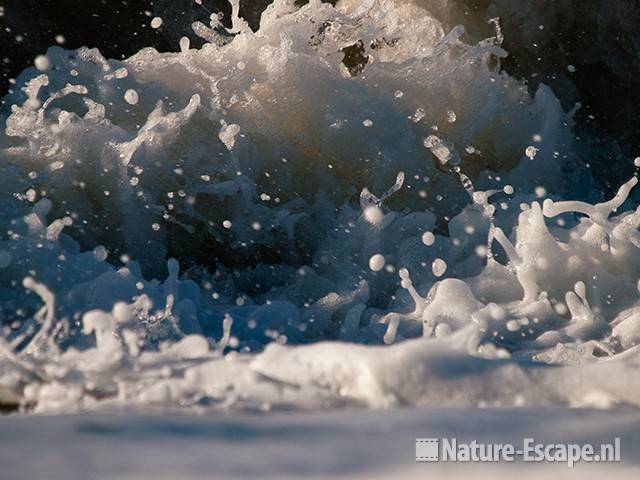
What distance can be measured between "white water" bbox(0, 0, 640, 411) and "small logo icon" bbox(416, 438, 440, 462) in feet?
2.63

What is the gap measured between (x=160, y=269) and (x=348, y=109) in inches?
42.9

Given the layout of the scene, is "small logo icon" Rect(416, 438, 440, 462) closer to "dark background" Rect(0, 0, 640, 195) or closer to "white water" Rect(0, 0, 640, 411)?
"white water" Rect(0, 0, 640, 411)

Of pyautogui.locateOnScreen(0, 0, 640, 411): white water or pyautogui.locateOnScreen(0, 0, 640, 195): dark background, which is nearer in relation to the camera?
pyautogui.locateOnScreen(0, 0, 640, 411): white water

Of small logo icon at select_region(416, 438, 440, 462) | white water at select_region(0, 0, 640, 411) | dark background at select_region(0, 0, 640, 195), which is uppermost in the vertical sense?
dark background at select_region(0, 0, 640, 195)

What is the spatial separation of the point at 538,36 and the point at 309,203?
1557 millimetres

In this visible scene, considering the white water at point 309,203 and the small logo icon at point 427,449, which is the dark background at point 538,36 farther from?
the small logo icon at point 427,449

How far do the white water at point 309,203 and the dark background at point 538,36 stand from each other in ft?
0.53

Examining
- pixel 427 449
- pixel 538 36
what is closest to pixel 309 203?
pixel 538 36

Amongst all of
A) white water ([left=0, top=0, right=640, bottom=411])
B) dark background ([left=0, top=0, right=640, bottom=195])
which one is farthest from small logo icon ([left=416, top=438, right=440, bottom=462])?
dark background ([left=0, top=0, right=640, bottom=195])

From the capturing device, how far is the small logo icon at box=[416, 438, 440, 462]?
162 centimetres

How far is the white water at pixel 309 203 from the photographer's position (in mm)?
3096

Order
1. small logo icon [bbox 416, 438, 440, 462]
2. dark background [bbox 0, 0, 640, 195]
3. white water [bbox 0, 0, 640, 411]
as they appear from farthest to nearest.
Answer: dark background [bbox 0, 0, 640, 195] → white water [bbox 0, 0, 640, 411] → small logo icon [bbox 416, 438, 440, 462]

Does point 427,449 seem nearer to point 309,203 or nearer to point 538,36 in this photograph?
point 309,203

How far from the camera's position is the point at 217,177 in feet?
12.1
